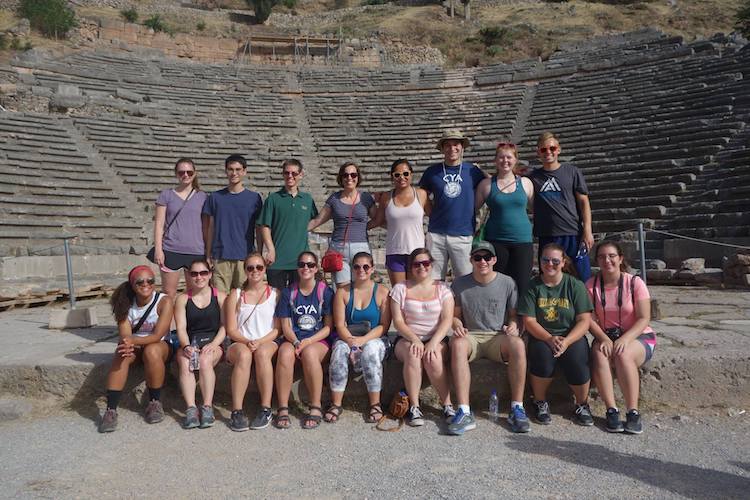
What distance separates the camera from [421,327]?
385 centimetres

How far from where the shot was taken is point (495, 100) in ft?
69.0

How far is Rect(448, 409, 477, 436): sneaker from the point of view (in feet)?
11.2

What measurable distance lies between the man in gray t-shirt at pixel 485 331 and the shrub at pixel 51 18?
31291 mm

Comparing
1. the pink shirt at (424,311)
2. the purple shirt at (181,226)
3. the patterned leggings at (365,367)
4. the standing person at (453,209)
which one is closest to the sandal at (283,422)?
the patterned leggings at (365,367)

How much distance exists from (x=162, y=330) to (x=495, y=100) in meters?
19.3

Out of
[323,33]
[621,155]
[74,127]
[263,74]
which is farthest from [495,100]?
[323,33]

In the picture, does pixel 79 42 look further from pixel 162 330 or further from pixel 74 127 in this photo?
pixel 162 330

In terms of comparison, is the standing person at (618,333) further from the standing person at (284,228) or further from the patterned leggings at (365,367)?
the standing person at (284,228)

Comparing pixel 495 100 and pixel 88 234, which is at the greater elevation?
pixel 495 100

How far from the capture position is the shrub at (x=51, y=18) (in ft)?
91.1

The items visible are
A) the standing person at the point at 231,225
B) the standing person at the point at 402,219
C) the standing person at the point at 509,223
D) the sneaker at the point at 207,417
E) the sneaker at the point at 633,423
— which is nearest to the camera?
the sneaker at the point at 633,423

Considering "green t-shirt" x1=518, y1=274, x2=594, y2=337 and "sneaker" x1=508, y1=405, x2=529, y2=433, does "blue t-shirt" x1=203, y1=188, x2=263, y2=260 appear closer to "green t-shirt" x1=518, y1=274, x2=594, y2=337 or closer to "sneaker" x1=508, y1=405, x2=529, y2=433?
"green t-shirt" x1=518, y1=274, x2=594, y2=337

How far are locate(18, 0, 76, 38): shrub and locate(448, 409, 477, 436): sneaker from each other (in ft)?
105

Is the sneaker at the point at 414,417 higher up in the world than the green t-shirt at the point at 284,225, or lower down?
lower down
